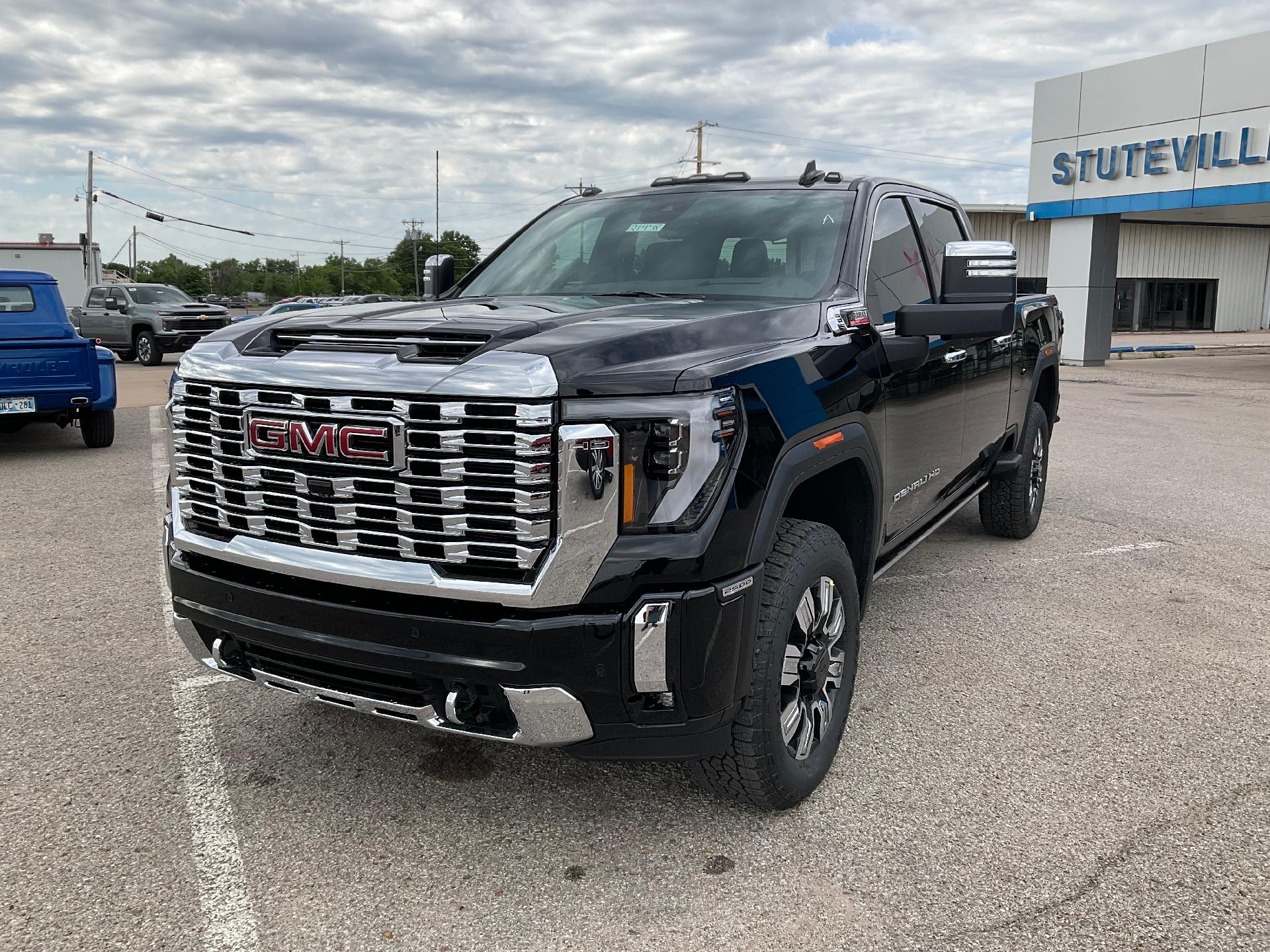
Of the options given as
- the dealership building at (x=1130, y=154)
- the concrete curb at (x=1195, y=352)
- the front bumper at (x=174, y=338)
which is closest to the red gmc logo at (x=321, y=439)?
the dealership building at (x=1130, y=154)

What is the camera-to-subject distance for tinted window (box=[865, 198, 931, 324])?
3848 mm

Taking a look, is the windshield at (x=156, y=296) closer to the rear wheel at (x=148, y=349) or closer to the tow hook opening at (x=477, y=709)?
the rear wheel at (x=148, y=349)

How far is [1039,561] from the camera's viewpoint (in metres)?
5.94

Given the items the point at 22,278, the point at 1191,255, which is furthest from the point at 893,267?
the point at 1191,255

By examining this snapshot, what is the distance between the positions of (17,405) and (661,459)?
9.03m

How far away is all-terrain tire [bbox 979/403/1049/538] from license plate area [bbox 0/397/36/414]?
8.32 metres

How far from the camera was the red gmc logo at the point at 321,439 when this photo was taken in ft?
8.35

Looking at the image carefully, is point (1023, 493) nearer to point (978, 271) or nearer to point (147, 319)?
point (978, 271)

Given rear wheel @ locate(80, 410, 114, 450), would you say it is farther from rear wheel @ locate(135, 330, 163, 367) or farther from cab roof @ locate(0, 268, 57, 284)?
rear wheel @ locate(135, 330, 163, 367)

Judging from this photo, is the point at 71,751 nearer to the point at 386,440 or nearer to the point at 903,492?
the point at 386,440

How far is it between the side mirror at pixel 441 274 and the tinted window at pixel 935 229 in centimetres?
215

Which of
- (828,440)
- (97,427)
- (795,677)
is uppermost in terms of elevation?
(828,440)

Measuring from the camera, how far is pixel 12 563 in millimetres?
5918

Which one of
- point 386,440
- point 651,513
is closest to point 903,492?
point 651,513
